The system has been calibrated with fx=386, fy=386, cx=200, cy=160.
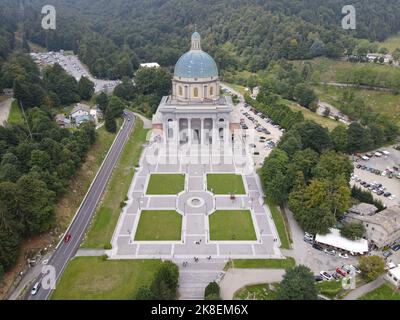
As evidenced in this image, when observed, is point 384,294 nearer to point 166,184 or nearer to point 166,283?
point 166,283

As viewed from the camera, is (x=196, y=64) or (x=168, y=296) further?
(x=196, y=64)

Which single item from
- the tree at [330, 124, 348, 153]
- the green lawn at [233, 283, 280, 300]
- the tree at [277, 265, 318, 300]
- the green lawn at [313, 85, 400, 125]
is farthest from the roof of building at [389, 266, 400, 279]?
the green lawn at [313, 85, 400, 125]

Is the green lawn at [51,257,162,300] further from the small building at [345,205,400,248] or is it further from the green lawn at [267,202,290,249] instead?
the small building at [345,205,400,248]

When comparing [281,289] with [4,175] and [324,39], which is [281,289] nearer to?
[4,175]

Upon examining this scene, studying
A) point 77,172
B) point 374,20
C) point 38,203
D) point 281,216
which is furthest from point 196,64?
point 374,20

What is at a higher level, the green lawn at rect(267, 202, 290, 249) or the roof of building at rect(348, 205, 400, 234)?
the roof of building at rect(348, 205, 400, 234)

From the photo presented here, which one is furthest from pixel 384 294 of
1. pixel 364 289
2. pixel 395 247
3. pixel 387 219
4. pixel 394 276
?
pixel 387 219
